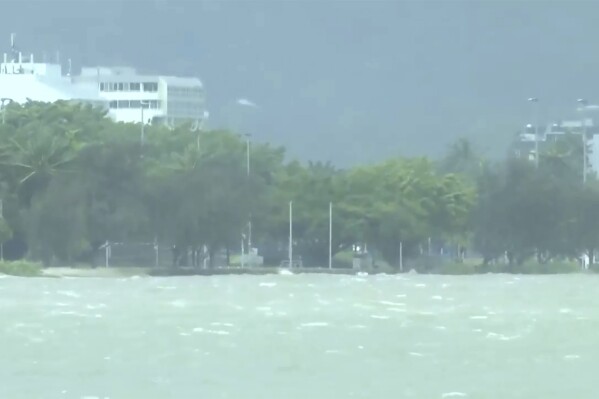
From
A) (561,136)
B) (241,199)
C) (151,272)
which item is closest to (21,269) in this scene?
(151,272)

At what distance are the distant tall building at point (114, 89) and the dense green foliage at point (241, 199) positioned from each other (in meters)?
34.7

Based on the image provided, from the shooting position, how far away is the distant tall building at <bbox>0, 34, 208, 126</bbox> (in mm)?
127125

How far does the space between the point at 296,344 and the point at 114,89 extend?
106128mm

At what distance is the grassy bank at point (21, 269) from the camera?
225 feet

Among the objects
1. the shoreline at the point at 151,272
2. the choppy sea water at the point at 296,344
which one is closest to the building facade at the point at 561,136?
the shoreline at the point at 151,272

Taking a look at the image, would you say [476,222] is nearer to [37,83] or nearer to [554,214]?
[554,214]

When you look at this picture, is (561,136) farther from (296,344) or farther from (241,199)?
(296,344)

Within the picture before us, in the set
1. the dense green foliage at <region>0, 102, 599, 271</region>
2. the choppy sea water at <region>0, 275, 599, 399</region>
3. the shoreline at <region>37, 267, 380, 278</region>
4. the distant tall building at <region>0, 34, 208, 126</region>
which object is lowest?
the choppy sea water at <region>0, 275, 599, 399</region>

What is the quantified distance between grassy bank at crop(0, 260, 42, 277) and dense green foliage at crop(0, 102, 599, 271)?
2.18m

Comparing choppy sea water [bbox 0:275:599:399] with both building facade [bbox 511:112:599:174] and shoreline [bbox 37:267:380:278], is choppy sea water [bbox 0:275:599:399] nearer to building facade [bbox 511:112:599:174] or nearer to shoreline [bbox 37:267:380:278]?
shoreline [bbox 37:267:380:278]

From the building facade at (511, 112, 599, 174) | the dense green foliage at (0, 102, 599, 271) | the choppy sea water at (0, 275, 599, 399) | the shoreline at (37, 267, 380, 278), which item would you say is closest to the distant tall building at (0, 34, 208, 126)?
the building facade at (511, 112, 599, 174)

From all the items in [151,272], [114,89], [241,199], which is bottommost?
[151,272]

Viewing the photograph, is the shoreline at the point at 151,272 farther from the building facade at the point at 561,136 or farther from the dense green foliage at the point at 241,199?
the building facade at the point at 561,136

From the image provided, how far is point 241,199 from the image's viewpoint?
77938 mm
